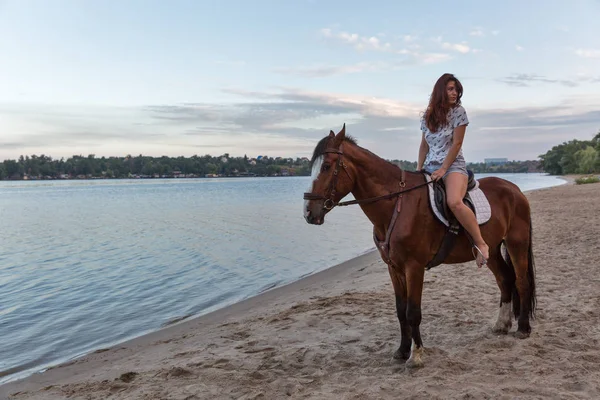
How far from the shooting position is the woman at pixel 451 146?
4520 millimetres

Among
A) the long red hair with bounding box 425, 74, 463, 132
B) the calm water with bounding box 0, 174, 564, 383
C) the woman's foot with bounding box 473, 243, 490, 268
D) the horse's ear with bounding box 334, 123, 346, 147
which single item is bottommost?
the calm water with bounding box 0, 174, 564, 383

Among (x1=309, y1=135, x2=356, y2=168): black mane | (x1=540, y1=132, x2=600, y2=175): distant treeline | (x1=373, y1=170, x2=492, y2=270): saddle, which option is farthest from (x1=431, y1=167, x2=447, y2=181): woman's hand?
(x1=540, y1=132, x2=600, y2=175): distant treeline

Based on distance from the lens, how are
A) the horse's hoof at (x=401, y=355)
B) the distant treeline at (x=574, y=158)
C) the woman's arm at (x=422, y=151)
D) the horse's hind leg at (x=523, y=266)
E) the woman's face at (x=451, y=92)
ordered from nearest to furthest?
1. the woman's face at (x=451, y=92)
2. the horse's hoof at (x=401, y=355)
3. the woman's arm at (x=422, y=151)
4. the horse's hind leg at (x=523, y=266)
5. the distant treeline at (x=574, y=158)

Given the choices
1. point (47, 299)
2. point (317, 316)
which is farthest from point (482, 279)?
point (47, 299)

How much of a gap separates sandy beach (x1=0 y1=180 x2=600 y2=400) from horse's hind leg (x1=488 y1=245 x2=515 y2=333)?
0.24m

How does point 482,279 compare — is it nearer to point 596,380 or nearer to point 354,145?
point 596,380

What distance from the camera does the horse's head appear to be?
163 inches

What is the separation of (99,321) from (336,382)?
254 inches

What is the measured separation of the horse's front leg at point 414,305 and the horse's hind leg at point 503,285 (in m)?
1.49

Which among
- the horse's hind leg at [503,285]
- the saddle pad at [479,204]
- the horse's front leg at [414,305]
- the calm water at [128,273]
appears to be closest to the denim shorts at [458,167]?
the saddle pad at [479,204]

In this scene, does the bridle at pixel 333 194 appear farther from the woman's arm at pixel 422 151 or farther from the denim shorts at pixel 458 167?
the woman's arm at pixel 422 151

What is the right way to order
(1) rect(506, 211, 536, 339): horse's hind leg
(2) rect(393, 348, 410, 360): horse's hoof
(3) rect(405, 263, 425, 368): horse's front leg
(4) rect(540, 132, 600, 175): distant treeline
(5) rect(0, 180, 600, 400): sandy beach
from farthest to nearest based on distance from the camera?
(4) rect(540, 132, 600, 175): distant treeline
(1) rect(506, 211, 536, 339): horse's hind leg
(2) rect(393, 348, 410, 360): horse's hoof
(3) rect(405, 263, 425, 368): horse's front leg
(5) rect(0, 180, 600, 400): sandy beach

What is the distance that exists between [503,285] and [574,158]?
5247 inches

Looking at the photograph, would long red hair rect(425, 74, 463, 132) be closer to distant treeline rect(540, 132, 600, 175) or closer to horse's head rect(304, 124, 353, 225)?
horse's head rect(304, 124, 353, 225)
